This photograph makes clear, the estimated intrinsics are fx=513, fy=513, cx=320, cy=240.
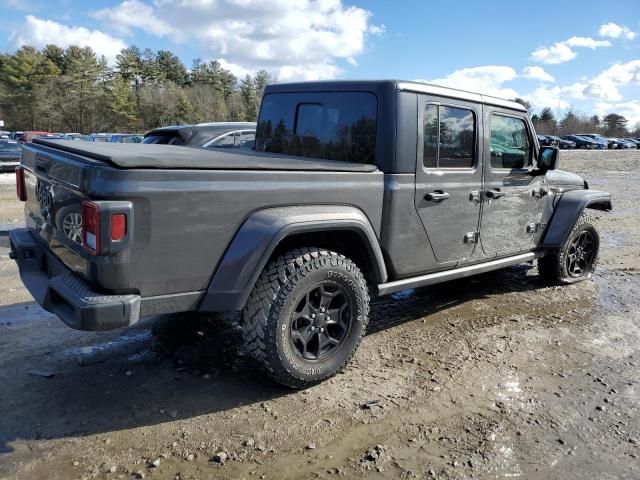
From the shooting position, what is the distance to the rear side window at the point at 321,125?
3756 millimetres

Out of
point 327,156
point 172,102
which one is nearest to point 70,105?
point 172,102

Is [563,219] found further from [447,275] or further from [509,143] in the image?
[447,275]

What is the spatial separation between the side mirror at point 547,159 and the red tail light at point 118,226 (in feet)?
13.0

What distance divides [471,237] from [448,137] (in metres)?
0.86

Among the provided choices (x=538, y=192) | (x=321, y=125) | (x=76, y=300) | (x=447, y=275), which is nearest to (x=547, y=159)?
(x=538, y=192)

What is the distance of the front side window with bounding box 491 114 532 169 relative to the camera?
177 inches

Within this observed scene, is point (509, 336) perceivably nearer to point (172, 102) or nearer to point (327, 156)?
point (327, 156)

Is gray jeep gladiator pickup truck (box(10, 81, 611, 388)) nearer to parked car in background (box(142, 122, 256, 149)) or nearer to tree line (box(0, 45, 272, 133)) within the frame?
parked car in background (box(142, 122, 256, 149))

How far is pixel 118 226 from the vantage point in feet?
8.22

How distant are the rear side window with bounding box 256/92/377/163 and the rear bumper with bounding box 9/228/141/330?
193 cm

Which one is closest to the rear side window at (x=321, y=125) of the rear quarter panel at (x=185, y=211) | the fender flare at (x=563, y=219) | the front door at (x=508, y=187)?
the rear quarter panel at (x=185, y=211)

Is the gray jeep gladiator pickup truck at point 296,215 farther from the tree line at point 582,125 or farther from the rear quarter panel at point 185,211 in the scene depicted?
the tree line at point 582,125

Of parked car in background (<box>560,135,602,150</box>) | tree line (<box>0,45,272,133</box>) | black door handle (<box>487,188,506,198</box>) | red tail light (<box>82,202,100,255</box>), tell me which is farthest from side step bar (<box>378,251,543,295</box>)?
parked car in background (<box>560,135,602,150</box>)

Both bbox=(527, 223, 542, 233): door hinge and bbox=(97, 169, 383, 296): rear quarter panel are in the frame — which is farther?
bbox=(527, 223, 542, 233): door hinge
